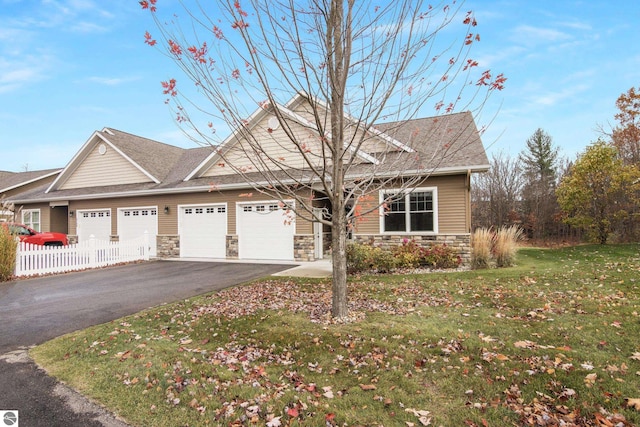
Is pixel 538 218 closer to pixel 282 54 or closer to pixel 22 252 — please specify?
pixel 282 54

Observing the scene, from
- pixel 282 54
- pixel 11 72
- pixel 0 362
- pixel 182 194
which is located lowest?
pixel 0 362

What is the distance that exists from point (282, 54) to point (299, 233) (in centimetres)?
922

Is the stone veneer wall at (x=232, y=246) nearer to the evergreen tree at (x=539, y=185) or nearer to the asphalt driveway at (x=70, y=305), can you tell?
the asphalt driveway at (x=70, y=305)

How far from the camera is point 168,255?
15.8 metres

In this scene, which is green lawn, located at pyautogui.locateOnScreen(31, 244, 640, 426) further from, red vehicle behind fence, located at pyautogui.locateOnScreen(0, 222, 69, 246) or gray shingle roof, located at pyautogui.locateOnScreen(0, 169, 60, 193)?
gray shingle roof, located at pyautogui.locateOnScreen(0, 169, 60, 193)

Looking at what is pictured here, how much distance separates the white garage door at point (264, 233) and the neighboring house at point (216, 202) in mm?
42

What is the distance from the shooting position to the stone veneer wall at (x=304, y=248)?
43.8ft

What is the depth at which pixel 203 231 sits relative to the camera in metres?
15.4

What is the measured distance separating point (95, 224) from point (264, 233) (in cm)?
980

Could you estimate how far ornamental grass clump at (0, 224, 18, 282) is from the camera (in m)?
10.3

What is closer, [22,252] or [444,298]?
[444,298]

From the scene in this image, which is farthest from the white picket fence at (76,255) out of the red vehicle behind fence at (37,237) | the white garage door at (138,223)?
the red vehicle behind fence at (37,237)

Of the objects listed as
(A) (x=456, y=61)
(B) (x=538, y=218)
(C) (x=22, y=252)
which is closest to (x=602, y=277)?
(A) (x=456, y=61)

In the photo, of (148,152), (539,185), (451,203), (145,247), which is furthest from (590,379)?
(539,185)
